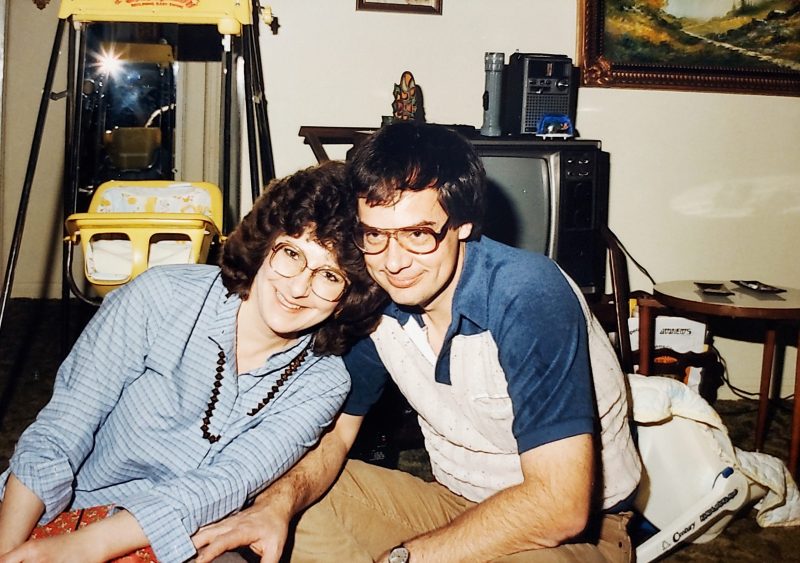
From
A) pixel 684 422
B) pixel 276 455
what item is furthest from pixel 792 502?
pixel 276 455

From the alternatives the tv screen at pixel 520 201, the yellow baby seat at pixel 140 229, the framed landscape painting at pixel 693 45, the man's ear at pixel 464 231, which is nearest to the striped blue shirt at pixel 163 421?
the man's ear at pixel 464 231

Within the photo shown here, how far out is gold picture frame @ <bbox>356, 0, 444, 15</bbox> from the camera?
2.79m

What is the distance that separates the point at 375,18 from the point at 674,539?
214 centimetres

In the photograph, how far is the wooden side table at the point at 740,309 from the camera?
2.36 meters

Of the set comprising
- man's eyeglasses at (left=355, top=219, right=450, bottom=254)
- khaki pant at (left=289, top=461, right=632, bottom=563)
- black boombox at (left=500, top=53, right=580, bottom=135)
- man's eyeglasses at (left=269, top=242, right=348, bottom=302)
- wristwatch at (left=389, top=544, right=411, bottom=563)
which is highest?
black boombox at (left=500, top=53, right=580, bottom=135)

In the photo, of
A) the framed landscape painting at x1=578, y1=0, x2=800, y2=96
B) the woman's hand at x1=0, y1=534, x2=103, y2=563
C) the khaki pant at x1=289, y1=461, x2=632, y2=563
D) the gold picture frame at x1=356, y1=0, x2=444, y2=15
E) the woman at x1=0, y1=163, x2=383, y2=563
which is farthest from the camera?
the framed landscape painting at x1=578, y1=0, x2=800, y2=96

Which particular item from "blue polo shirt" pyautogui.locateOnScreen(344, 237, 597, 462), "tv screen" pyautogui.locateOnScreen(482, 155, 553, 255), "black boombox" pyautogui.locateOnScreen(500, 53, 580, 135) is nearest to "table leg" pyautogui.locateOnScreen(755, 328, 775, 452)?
"tv screen" pyautogui.locateOnScreen(482, 155, 553, 255)

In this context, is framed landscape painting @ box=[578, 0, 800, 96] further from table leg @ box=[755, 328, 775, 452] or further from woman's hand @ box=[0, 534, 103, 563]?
woman's hand @ box=[0, 534, 103, 563]

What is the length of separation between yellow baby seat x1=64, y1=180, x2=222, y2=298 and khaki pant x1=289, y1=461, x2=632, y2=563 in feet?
2.71

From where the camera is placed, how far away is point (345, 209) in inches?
51.7

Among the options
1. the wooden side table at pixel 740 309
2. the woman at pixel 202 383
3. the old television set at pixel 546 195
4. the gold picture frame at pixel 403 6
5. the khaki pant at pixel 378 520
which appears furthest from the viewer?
the gold picture frame at pixel 403 6

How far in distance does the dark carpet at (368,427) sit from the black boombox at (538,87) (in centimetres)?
125

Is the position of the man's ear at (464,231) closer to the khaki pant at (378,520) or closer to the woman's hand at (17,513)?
the khaki pant at (378,520)

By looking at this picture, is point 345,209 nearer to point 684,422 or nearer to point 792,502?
point 684,422
